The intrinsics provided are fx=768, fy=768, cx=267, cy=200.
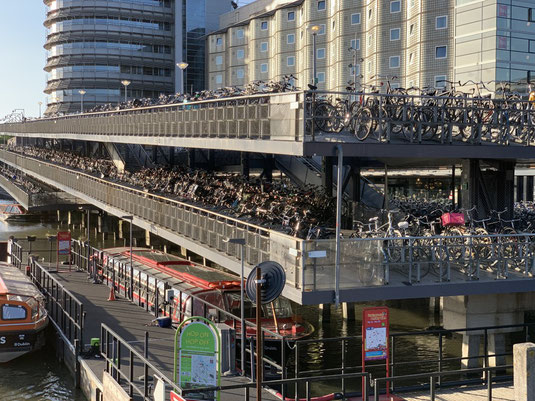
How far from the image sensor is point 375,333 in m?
13.4

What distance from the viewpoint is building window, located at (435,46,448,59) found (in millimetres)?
53466

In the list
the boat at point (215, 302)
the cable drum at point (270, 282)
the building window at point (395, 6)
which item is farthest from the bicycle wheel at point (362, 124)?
the building window at point (395, 6)

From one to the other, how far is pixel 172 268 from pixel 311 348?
543cm

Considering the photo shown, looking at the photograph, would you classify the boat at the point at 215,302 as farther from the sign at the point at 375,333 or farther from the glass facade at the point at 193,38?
the glass facade at the point at 193,38

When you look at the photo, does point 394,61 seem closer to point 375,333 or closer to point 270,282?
point 375,333

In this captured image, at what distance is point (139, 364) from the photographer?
1625 cm

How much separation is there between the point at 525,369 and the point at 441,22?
150 feet

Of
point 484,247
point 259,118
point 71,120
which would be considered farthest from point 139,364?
→ point 71,120

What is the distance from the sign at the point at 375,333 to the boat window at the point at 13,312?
10.9m

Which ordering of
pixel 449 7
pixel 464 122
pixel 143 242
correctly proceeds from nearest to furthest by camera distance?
pixel 464 122, pixel 143 242, pixel 449 7

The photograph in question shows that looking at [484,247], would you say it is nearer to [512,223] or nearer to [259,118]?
[512,223]

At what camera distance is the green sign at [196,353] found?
12.1 metres

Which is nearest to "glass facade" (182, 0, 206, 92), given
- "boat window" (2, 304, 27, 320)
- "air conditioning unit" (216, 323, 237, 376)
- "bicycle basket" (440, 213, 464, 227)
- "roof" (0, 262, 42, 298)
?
"roof" (0, 262, 42, 298)

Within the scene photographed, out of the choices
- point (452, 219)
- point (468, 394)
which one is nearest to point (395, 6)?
point (452, 219)
